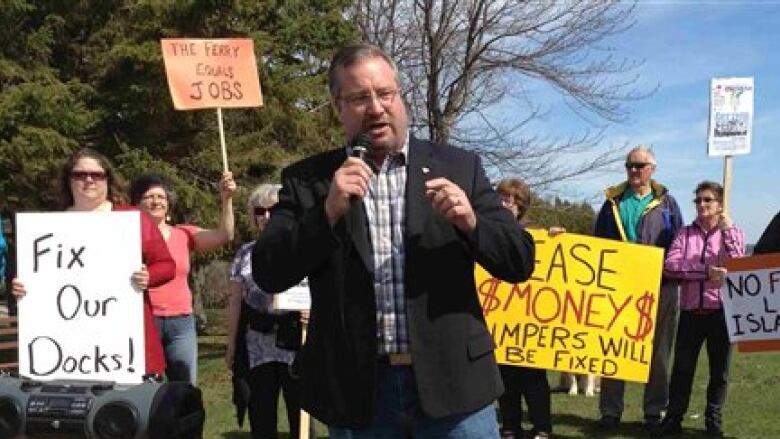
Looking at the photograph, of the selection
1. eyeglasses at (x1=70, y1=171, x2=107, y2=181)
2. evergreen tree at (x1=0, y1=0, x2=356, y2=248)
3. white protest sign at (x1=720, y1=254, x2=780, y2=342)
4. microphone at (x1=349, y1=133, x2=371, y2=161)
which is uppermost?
evergreen tree at (x1=0, y1=0, x2=356, y2=248)

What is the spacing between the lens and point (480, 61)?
61.4 ft

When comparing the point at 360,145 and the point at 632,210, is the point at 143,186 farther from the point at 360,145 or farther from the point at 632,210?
the point at 360,145

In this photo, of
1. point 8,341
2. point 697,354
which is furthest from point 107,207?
point 8,341

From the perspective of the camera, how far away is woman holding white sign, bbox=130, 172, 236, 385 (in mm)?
5750

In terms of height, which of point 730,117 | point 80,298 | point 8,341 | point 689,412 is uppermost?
point 730,117

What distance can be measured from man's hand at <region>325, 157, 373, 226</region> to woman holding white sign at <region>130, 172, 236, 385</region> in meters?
3.57

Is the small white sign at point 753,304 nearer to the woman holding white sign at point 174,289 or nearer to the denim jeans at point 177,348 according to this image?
the woman holding white sign at point 174,289

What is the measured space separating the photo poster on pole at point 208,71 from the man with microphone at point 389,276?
13.7 ft

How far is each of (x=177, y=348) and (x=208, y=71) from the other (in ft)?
6.20

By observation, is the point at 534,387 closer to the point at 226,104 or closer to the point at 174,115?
the point at 226,104

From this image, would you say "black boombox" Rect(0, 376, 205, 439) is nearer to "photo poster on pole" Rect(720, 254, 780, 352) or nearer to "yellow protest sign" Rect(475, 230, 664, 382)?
"yellow protest sign" Rect(475, 230, 664, 382)

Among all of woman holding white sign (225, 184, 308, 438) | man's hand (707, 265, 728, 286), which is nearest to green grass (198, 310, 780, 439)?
man's hand (707, 265, 728, 286)

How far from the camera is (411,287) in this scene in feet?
7.93

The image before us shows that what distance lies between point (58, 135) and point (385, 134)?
11.1 metres
